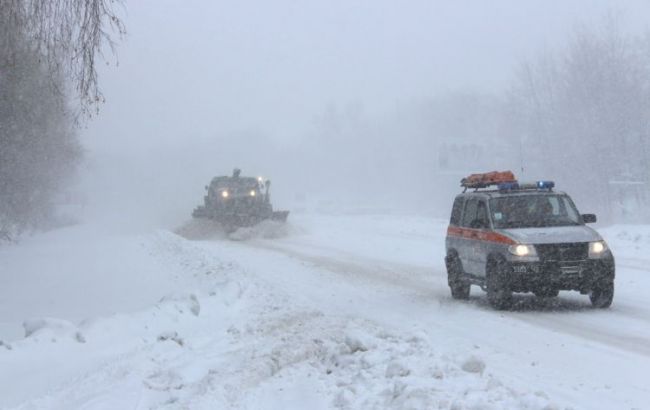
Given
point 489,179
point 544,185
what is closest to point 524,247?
point 544,185

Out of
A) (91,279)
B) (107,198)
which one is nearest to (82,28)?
(91,279)

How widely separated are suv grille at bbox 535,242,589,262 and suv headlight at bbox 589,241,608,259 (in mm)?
84

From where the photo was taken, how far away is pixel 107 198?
117500mm

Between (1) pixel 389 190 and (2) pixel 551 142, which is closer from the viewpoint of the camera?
(2) pixel 551 142

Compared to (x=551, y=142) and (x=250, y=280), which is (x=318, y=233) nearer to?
(x=250, y=280)

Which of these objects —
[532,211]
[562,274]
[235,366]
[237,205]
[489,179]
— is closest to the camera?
[235,366]

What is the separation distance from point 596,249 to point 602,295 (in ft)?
2.31

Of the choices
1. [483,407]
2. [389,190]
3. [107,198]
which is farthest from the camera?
[107,198]

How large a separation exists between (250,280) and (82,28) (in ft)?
25.8

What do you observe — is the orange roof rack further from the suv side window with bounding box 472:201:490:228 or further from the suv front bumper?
the suv front bumper

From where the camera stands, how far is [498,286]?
35.6 ft

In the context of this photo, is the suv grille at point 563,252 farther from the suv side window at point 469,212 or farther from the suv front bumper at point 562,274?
the suv side window at point 469,212

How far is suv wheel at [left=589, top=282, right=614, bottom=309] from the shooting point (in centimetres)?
1060

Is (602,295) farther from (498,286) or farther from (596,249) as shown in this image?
(498,286)
